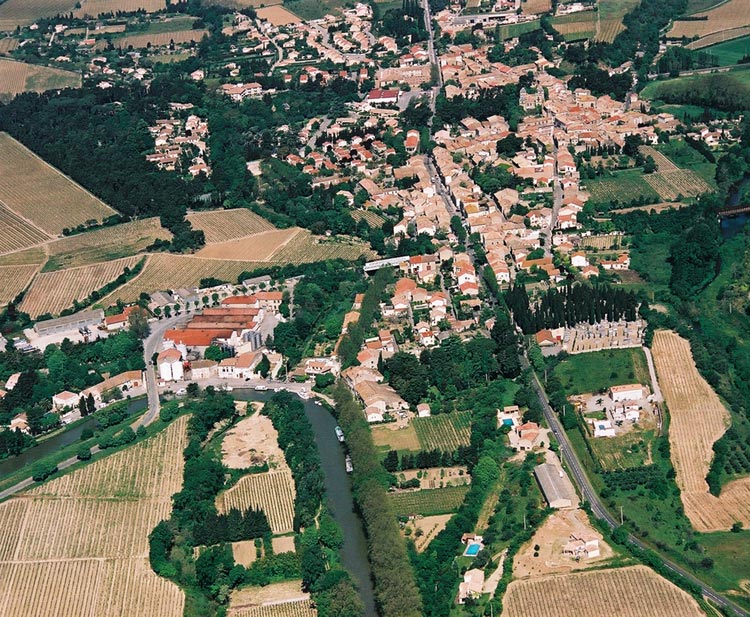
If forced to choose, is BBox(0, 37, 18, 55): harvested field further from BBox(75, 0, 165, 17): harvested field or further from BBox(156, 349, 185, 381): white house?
BBox(156, 349, 185, 381): white house

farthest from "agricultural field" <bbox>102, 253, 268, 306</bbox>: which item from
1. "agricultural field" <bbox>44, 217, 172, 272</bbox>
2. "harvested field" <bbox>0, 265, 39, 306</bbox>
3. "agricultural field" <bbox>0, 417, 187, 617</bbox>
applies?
"agricultural field" <bbox>0, 417, 187, 617</bbox>

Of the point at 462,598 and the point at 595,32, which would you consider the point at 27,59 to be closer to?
the point at 595,32

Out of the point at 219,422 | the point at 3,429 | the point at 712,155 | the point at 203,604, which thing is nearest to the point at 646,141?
the point at 712,155

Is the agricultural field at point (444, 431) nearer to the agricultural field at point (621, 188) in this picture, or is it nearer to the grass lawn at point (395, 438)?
the grass lawn at point (395, 438)

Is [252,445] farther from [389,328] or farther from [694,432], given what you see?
[694,432]

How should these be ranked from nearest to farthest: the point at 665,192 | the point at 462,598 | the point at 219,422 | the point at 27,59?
1. the point at 462,598
2. the point at 219,422
3. the point at 665,192
4. the point at 27,59

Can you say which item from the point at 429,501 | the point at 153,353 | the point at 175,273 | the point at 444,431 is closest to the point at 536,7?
the point at 175,273

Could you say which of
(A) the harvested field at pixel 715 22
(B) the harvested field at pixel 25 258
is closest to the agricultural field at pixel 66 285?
(B) the harvested field at pixel 25 258
